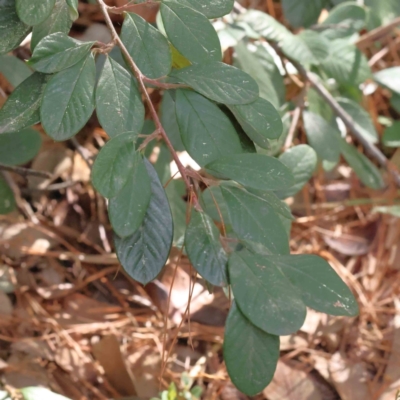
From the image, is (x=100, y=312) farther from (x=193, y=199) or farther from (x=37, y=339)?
(x=193, y=199)

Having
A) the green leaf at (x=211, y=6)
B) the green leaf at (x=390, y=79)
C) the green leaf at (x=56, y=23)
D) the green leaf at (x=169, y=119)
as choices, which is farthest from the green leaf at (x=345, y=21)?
the green leaf at (x=56, y=23)

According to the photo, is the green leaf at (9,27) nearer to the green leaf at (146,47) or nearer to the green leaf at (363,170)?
the green leaf at (146,47)

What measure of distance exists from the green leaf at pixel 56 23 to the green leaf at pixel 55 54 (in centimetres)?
5

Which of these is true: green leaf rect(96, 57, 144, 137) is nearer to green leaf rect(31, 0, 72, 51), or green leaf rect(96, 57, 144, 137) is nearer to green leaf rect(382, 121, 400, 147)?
green leaf rect(31, 0, 72, 51)

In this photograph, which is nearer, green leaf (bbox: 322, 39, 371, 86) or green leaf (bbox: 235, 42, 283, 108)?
green leaf (bbox: 235, 42, 283, 108)

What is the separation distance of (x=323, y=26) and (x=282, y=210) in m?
0.70

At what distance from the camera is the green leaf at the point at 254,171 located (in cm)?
48

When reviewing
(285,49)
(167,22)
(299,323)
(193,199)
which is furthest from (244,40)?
(299,323)

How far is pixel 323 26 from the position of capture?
1.06 m

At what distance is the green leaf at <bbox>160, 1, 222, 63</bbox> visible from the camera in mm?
526

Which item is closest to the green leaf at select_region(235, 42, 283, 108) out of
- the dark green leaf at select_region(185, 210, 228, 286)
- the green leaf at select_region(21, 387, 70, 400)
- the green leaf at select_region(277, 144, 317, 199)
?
the green leaf at select_region(277, 144, 317, 199)

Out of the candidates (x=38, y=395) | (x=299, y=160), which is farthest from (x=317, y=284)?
(x=38, y=395)

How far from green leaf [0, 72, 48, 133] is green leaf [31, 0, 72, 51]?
46 millimetres

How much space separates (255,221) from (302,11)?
0.75m
